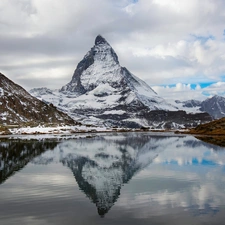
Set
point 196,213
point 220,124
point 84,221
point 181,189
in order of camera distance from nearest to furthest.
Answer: point 84,221
point 196,213
point 181,189
point 220,124

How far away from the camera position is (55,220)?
78.5ft

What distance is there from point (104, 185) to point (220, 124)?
16984cm

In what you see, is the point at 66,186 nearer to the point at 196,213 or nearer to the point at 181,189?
the point at 181,189

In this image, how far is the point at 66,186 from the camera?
122 ft

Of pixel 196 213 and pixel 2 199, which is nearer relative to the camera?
pixel 196 213

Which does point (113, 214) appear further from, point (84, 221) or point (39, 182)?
point (39, 182)

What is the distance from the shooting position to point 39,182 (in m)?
39.3

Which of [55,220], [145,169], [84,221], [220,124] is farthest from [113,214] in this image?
[220,124]

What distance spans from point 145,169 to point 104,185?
13889mm

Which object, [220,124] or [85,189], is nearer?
[85,189]

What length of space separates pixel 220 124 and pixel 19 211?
183241 mm

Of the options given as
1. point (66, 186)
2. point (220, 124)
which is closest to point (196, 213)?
point (66, 186)

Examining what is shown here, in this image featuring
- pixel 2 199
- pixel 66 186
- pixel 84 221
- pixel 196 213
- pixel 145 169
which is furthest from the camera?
pixel 145 169

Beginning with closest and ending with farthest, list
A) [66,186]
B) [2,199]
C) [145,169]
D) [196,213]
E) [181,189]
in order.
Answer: [196,213], [2,199], [181,189], [66,186], [145,169]
